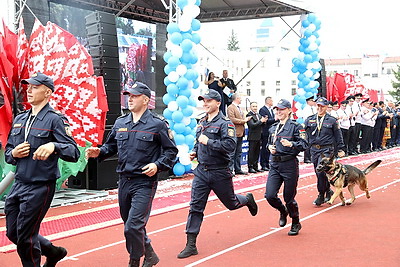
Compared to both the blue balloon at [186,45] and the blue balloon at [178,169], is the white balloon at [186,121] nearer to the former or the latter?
the blue balloon at [178,169]

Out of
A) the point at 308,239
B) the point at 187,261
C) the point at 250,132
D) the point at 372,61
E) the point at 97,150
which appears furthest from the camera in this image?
the point at 372,61

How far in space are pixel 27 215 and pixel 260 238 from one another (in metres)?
3.55

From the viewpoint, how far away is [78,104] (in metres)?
9.91

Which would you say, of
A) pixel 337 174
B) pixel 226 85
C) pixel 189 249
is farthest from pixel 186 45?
pixel 189 249

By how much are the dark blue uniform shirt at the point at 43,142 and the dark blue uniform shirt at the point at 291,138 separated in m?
3.55

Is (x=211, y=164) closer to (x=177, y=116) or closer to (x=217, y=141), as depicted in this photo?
(x=217, y=141)

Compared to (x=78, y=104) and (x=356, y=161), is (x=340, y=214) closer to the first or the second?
(x=78, y=104)

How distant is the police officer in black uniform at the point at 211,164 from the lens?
671 centimetres

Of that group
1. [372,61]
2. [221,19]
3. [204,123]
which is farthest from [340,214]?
[372,61]

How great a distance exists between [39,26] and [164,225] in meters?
4.17

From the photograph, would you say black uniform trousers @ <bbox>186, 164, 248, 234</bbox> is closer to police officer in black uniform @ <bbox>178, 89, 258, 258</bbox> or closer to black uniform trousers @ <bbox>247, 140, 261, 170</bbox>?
police officer in black uniform @ <bbox>178, 89, 258, 258</bbox>

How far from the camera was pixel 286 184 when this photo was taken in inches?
306

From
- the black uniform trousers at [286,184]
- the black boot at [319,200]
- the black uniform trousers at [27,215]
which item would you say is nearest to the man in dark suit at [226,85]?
the black boot at [319,200]

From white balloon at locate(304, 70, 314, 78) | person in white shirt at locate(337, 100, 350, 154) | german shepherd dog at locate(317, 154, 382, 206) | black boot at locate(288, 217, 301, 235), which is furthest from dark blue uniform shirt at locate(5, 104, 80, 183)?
person in white shirt at locate(337, 100, 350, 154)
